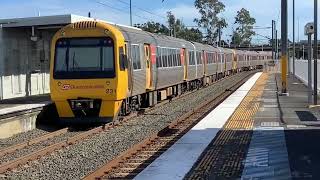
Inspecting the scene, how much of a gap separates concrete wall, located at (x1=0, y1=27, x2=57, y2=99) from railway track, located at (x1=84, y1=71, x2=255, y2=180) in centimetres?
932

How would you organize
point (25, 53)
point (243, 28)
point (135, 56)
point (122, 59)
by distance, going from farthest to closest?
1. point (243, 28)
2. point (25, 53)
3. point (135, 56)
4. point (122, 59)

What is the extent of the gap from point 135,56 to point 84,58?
2.69 m

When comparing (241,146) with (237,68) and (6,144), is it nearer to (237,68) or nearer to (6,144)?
(6,144)

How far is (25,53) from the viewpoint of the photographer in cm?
2662

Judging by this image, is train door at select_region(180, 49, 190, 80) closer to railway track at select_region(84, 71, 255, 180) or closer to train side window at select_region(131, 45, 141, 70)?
train side window at select_region(131, 45, 141, 70)

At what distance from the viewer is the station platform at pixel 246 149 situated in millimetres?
9547

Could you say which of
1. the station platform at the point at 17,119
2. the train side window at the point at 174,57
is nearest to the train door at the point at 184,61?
the train side window at the point at 174,57

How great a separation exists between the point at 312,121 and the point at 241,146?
17.0 feet

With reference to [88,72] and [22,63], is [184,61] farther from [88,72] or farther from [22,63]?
[88,72]

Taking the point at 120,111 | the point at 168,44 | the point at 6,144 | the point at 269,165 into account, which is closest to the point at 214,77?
the point at 168,44

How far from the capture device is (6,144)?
14477 mm

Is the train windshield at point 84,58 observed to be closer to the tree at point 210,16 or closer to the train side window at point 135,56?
the train side window at point 135,56

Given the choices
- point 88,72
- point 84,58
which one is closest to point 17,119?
point 88,72

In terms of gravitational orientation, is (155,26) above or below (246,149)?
above
